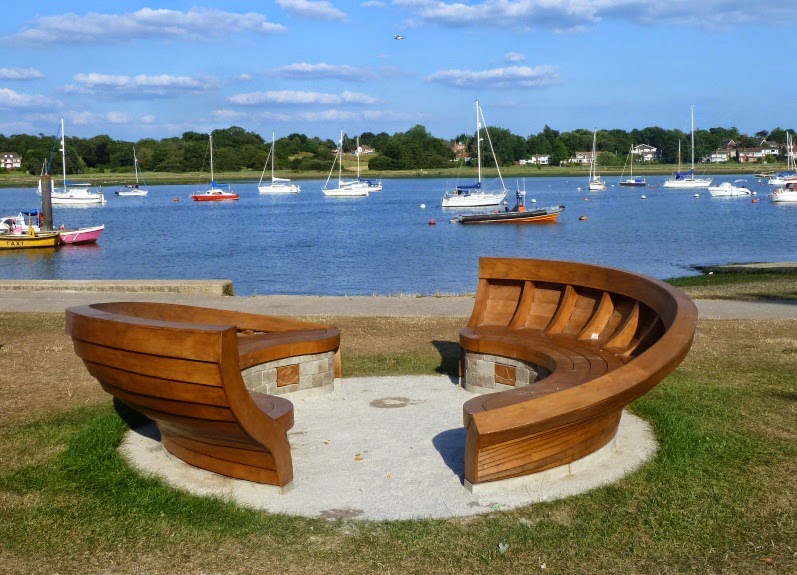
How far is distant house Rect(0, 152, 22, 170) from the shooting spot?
156000 mm

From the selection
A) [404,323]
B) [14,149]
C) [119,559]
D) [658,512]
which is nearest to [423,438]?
[658,512]

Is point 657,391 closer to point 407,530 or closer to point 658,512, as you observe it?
point 658,512

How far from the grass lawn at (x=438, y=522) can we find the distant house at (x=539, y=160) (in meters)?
171

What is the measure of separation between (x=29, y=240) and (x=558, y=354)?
1447 inches

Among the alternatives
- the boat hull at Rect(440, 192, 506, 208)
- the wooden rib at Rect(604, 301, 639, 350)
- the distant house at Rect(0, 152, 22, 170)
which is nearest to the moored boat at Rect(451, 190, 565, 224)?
the boat hull at Rect(440, 192, 506, 208)

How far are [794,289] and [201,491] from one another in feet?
44.0

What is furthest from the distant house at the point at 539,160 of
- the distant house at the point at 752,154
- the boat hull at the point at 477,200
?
the boat hull at the point at 477,200

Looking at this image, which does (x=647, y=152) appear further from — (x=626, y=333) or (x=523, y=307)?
(x=626, y=333)

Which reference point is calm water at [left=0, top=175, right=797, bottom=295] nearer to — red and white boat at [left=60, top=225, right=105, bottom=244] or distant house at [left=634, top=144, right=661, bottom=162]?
red and white boat at [left=60, top=225, right=105, bottom=244]

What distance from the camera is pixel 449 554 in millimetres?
5062

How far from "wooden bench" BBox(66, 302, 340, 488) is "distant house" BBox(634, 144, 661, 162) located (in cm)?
18541

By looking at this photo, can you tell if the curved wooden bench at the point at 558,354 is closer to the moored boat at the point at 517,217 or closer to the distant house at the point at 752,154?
the moored boat at the point at 517,217

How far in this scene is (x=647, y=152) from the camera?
19062cm

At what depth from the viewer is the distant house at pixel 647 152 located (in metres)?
185
